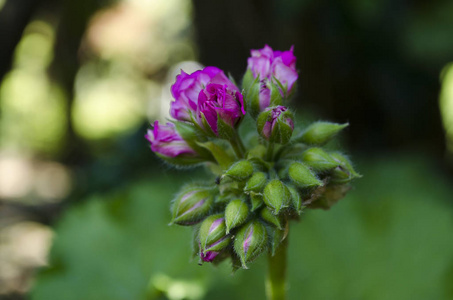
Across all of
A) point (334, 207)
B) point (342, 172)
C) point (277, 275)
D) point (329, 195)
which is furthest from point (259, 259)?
point (342, 172)

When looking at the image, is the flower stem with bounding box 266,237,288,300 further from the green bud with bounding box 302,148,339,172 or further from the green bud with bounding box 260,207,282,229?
the green bud with bounding box 302,148,339,172

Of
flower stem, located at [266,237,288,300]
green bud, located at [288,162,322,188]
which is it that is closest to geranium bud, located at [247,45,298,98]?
green bud, located at [288,162,322,188]

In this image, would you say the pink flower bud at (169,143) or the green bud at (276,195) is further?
the pink flower bud at (169,143)

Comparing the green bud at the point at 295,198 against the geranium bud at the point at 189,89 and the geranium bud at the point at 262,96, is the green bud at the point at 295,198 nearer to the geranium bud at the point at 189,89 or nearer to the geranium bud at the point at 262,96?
the geranium bud at the point at 262,96

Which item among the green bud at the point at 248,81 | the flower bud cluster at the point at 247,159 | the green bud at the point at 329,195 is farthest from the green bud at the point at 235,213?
the green bud at the point at 248,81

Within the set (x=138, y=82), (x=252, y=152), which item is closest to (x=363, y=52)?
(x=252, y=152)
